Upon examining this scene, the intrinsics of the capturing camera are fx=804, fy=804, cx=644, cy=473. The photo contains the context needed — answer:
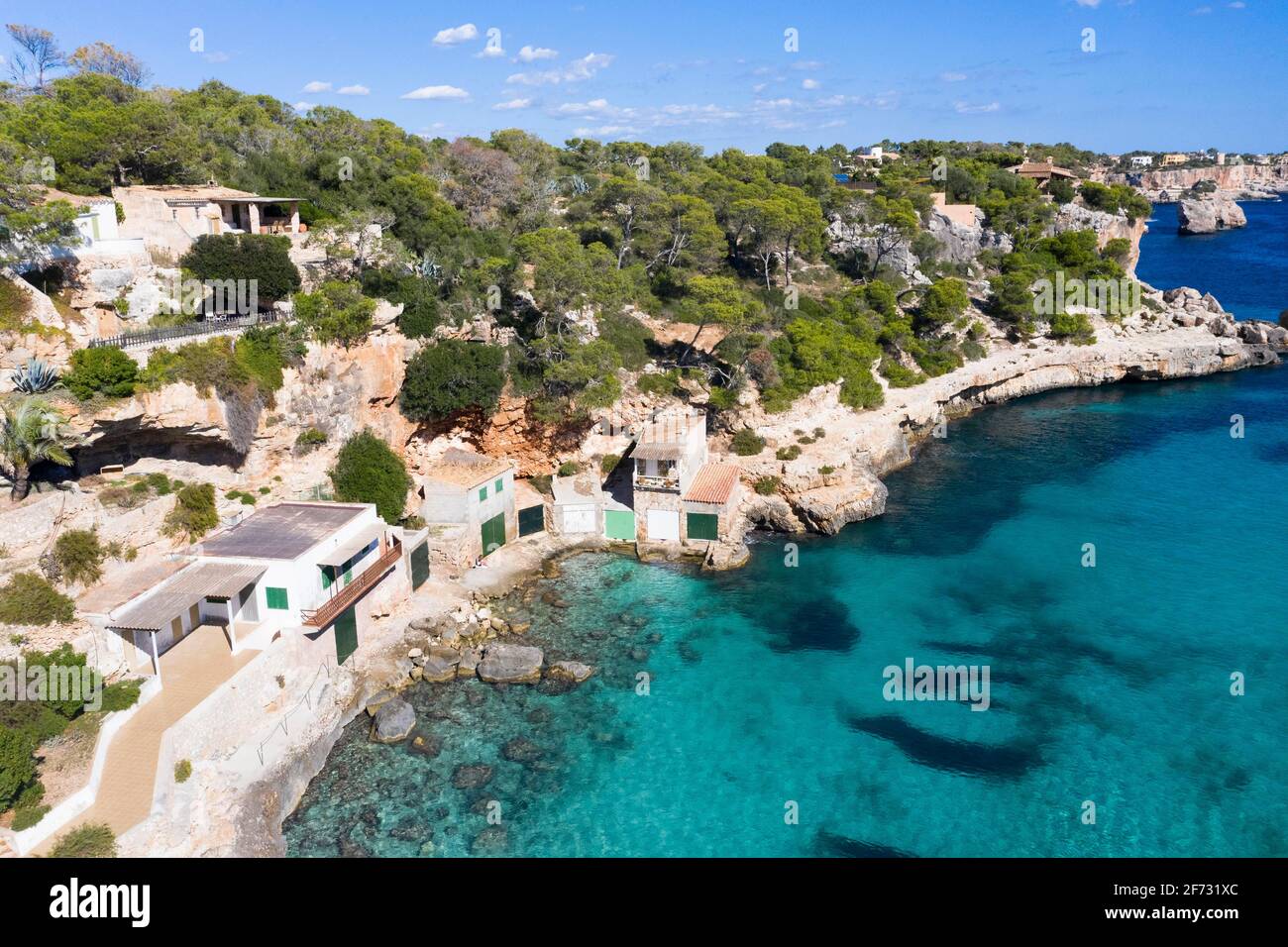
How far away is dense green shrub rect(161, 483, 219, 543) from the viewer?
25141mm

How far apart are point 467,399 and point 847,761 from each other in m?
20.7

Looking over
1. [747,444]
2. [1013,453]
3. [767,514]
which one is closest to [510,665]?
[767,514]

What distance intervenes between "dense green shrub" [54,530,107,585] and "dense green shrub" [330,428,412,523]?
915 cm

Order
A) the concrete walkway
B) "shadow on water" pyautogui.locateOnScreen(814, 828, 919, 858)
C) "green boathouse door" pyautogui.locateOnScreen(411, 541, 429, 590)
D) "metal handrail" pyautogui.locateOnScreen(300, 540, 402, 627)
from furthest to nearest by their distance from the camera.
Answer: "green boathouse door" pyautogui.locateOnScreen(411, 541, 429, 590)
"metal handrail" pyautogui.locateOnScreen(300, 540, 402, 627)
"shadow on water" pyautogui.locateOnScreen(814, 828, 919, 858)
the concrete walkway

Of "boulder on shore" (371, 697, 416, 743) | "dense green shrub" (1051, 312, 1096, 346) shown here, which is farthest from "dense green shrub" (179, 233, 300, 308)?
"dense green shrub" (1051, 312, 1096, 346)

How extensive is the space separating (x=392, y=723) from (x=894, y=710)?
48.2ft

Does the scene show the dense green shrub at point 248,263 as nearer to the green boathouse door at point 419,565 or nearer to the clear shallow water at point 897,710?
the green boathouse door at point 419,565

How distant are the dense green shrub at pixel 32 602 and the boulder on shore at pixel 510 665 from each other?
1122 centimetres

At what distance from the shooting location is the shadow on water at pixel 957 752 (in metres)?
21.6

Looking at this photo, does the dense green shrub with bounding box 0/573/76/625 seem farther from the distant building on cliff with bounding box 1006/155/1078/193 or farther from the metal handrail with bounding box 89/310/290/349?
the distant building on cliff with bounding box 1006/155/1078/193

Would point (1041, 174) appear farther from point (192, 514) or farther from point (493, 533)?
point (192, 514)

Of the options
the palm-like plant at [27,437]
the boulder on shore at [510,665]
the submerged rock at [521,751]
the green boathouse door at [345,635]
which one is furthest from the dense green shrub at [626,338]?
the palm-like plant at [27,437]

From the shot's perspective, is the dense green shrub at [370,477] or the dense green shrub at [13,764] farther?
the dense green shrub at [370,477]
